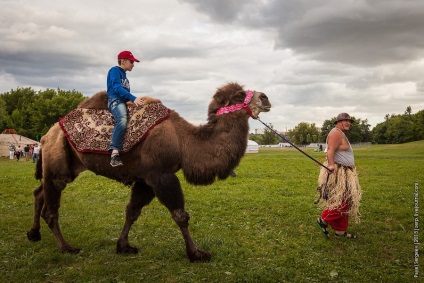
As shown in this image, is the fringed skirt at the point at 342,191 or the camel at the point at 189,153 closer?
the camel at the point at 189,153

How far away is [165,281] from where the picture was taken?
5.50m

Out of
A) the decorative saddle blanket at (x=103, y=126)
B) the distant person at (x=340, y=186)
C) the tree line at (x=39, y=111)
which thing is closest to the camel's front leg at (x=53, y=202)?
the decorative saddle blanket at (x=103, y=126)

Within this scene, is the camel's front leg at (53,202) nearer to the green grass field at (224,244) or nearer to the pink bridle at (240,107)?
the green grass field at (224,244)

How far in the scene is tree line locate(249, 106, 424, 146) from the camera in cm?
11038

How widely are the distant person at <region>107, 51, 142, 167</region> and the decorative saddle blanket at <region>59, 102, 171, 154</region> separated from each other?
121mm

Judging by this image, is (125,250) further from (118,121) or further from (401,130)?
(401,130)

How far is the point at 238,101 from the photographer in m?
6.20

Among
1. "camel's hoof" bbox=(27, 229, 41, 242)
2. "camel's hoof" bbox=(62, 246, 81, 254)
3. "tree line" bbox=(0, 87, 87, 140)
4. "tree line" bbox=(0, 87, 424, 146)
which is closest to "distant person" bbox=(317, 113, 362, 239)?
"camel's hoof" bbox=(62, 246, 81, 254)

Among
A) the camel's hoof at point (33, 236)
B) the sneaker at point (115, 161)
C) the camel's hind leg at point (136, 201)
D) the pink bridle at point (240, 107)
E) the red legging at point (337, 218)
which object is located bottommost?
the camel's hoof at point (33, 236)

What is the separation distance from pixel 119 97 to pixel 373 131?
145m

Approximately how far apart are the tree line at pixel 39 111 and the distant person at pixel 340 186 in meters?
64.9

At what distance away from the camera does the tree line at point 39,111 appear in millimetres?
68556

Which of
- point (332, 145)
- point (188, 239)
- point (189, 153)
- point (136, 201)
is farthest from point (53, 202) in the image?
point (332, 145)

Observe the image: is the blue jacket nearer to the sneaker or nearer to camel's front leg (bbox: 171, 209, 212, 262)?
the sneaker
